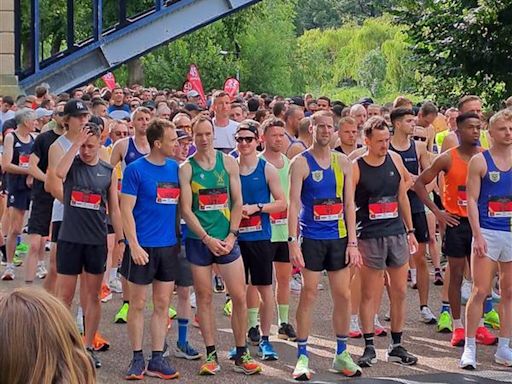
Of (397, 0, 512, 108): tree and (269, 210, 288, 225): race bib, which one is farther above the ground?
(397, 0, 512, 108): tree

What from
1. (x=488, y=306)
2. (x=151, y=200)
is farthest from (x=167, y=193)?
(x=488, y=306)

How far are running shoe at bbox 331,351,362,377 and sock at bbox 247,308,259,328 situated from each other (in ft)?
3.13

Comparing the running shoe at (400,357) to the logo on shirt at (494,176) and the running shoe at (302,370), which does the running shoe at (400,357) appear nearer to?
the running shoe at (302,370)

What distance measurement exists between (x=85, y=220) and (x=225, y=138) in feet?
11.9

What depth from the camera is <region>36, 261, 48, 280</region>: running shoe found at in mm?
11805

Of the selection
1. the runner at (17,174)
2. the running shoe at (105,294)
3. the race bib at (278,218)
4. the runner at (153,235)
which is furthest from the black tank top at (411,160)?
the runner at (17,174)

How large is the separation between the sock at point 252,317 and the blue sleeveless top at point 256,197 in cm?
69

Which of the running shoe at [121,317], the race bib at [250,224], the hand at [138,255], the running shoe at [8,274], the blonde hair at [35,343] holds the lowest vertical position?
the running shoe at [121,317]

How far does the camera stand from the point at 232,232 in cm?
795

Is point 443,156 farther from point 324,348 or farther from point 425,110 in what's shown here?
point 425,110

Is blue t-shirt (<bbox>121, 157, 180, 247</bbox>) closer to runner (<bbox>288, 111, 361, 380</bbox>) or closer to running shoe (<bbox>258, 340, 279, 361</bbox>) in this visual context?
runner (<bbox>288, 111, 361, 380</bbox>)

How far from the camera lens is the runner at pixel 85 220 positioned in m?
7.86

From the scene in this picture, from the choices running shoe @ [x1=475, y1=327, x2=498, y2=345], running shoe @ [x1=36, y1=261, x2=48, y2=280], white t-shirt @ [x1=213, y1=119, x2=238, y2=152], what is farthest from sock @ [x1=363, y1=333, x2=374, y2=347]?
running shoe @ [x1=36, y1=261, x2=48, y2=280]

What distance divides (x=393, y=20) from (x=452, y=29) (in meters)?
2.29
